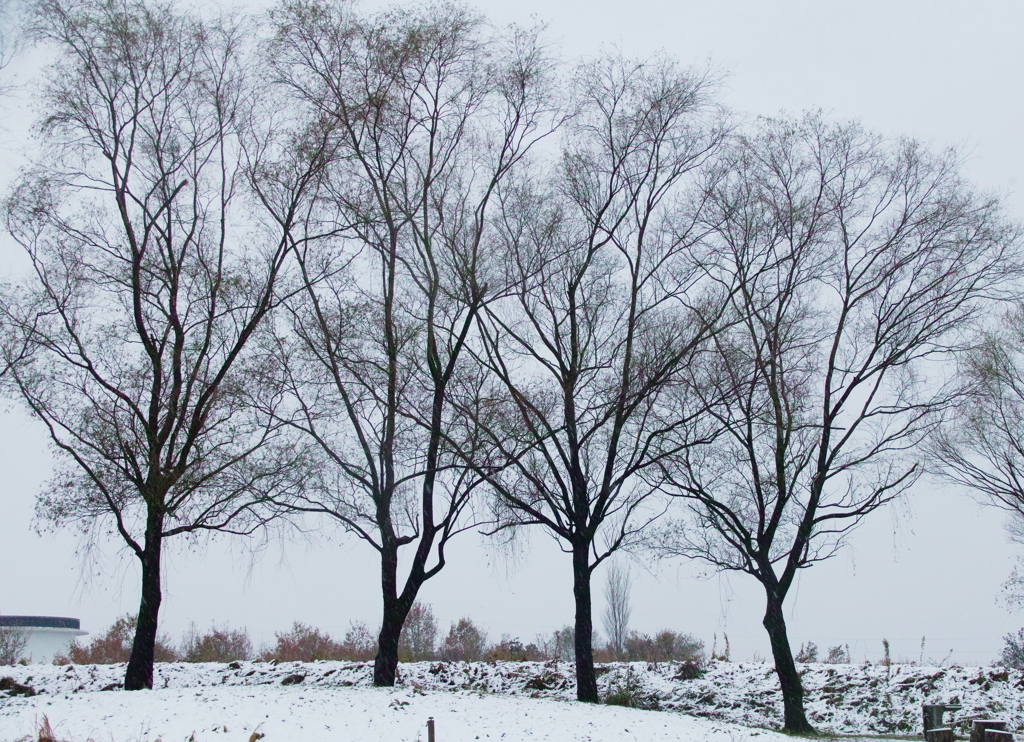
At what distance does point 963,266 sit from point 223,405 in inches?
555

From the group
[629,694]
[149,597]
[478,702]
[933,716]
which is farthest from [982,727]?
[149,597]

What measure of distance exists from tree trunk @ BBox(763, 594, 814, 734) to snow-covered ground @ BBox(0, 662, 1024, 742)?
22.7 inches

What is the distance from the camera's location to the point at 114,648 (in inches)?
1091

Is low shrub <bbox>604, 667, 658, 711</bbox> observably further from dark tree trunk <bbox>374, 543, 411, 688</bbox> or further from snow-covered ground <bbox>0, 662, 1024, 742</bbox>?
dark tree trunk <bbox>374, 543, 411, 688</bbox>

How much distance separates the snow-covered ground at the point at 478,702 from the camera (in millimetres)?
10508

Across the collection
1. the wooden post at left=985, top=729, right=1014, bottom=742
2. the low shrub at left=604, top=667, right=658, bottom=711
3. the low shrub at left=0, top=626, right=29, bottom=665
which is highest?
the low shrub at left=0, top=626, right=29, bottom=665

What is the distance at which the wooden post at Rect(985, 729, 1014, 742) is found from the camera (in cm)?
1134

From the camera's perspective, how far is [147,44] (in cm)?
1548

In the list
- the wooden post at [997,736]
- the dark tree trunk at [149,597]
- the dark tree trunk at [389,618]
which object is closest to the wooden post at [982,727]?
the wooden post at [997,736]

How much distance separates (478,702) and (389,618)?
10.6ft

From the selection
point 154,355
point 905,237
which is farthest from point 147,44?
point 905,237

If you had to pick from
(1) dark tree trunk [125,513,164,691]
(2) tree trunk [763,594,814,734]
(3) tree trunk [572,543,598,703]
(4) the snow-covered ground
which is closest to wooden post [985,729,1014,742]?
(4) the snow-covered ground

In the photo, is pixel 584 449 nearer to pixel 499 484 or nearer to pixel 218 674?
pixel 499 484

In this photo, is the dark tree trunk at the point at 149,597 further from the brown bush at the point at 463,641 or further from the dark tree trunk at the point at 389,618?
the brown bush at the point at 463,641
